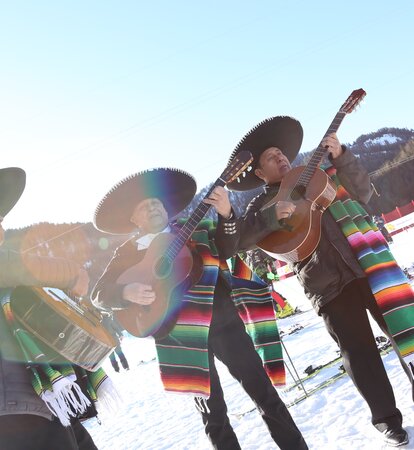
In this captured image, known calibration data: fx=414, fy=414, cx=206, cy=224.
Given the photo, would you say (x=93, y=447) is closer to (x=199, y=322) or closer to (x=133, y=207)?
(x=199, y=322)

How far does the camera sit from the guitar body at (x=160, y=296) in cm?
284

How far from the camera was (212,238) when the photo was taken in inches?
121

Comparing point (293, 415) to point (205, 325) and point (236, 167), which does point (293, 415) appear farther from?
point (236, 167)

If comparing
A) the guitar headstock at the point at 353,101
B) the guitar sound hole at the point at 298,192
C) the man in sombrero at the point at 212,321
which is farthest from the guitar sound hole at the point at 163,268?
the guitar headstock at the point at 353,101

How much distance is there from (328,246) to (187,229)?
99 cm

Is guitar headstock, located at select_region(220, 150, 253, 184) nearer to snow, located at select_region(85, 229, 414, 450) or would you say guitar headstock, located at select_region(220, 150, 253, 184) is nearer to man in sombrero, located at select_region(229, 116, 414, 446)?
man in sombrero, located at select_region(229, 116, 414, 446)

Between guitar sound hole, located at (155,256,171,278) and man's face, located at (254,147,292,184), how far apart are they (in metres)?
1.09

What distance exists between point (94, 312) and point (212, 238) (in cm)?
98

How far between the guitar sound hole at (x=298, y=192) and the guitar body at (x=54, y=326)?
1.65m

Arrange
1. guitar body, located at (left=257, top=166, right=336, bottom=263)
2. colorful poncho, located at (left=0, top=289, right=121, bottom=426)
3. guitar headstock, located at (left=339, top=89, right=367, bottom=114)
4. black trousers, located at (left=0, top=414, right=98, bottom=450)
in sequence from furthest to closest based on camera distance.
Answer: guitar headstock, located at (left=339, top=89, right=367, bottom=114) < guitar body, located at (left=257, top=166, right=336, bottom=263) < colorful poncho, located at (left=0, top=289, right=121, bottom=426) < black trousers, located at (left=0, top=414, right=98, bottom=450)

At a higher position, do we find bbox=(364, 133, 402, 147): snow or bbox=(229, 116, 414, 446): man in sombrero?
bbox=(364, 133, 402, 147): snow

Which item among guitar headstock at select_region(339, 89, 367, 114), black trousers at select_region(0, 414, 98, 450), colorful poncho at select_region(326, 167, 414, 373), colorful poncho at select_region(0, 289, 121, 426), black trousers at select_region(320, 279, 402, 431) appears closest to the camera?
black trousers at select_region(0, 414, 98, 450)

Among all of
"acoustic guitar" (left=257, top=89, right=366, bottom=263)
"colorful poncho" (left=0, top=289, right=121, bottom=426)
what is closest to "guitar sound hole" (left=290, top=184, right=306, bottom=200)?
"acoustic guitar" (left=257, top=89, right=366, bottom=263)

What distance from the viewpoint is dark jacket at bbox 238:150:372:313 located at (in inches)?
109
